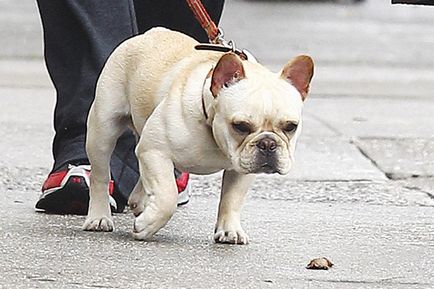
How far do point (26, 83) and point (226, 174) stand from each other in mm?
6225

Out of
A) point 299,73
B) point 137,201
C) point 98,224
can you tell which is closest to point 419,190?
point 137,201

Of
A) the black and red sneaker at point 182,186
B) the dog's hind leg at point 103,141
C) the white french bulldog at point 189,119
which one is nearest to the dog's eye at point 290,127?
Answer: the white french bulldog at point 189,119

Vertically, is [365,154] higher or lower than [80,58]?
lower

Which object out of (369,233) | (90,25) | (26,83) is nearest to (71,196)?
(90,25)

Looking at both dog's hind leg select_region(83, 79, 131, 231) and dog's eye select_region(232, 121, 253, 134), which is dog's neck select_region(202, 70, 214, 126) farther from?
dog's hind leg select_region(83, 79, 131, 231)

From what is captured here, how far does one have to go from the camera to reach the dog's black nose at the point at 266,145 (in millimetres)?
3539

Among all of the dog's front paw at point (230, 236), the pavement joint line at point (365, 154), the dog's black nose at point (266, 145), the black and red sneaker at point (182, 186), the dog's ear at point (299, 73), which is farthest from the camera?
the pavement joint line at point (365, 154)

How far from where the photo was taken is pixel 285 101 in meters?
3.58

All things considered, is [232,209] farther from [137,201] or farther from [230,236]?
[137,201]

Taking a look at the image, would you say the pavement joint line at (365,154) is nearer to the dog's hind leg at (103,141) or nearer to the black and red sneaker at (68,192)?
the black and red sneaker at (68,192)

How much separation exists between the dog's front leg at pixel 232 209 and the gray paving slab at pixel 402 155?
2246 millimetres

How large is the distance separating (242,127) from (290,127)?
0.48ft

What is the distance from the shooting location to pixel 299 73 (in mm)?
3705

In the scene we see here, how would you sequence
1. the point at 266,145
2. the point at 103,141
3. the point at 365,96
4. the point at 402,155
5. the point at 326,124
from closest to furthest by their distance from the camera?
the point at 266,145 < the point at 103,141 < the point at 402,155 < the point at 326,124 < the point at 365,96
